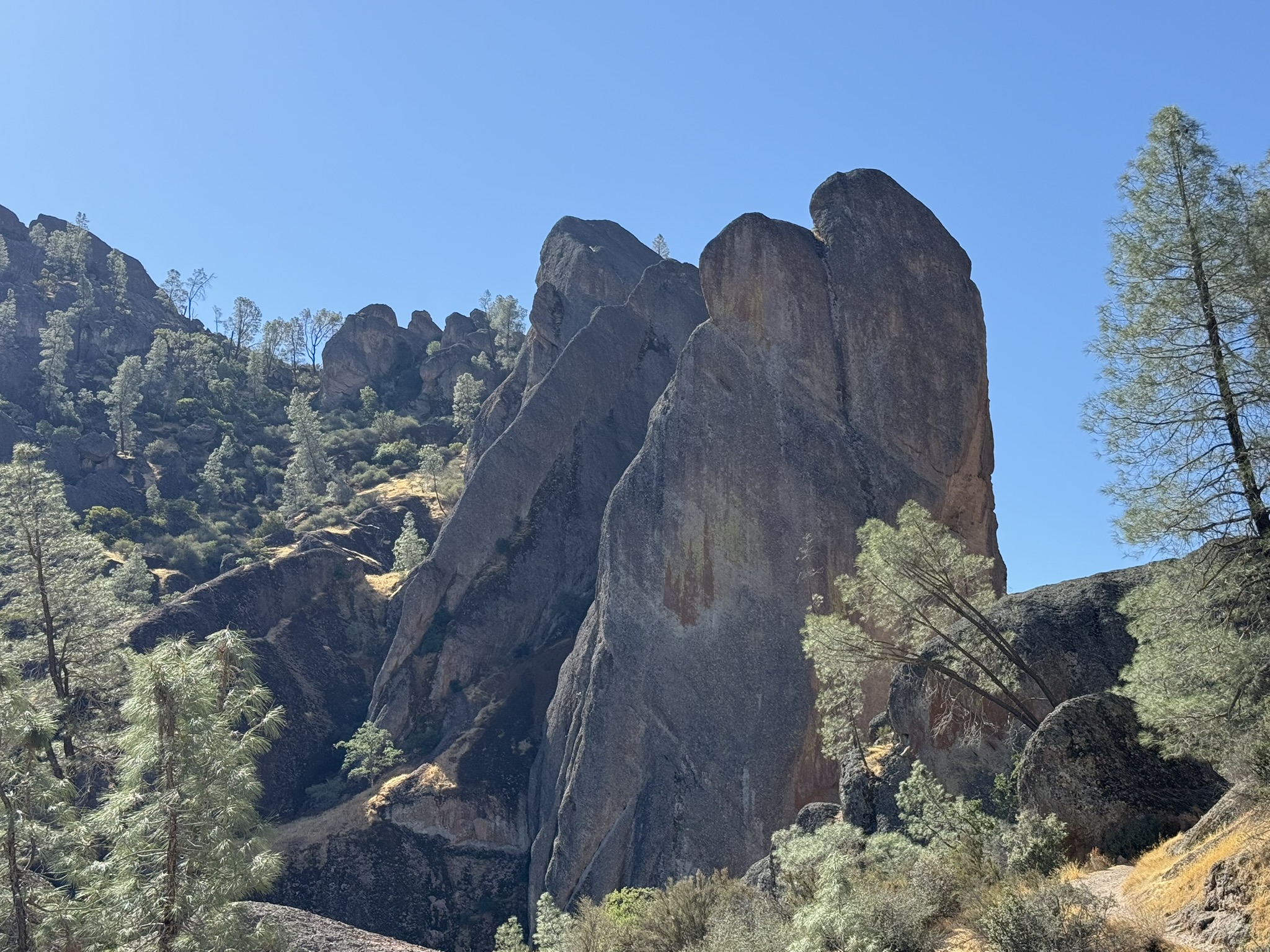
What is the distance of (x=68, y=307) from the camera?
112188 mm

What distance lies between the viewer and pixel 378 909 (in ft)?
152

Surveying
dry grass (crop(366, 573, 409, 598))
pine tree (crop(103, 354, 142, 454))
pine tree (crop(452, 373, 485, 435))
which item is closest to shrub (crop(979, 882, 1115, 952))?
dry grass (crop(366, 573, 409, 598))

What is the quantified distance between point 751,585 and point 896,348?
10.8 meters

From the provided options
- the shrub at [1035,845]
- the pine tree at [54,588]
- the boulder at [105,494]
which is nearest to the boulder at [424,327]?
the boulder at [105,494]

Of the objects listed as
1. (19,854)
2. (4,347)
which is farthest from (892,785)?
(4,347)

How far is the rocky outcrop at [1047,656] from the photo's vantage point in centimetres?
2488

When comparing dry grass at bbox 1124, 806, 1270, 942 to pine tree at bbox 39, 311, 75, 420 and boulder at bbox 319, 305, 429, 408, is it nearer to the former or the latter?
pine tree at bbox 39, 311, 75, 420

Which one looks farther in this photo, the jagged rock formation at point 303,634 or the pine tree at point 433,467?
the pine tree at point 433,467

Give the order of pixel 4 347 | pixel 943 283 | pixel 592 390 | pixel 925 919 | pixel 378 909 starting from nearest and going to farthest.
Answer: pixel 925 919 < pixel 943 283 < pixel 378 909 < pixel 592 390 < pixel 4 347

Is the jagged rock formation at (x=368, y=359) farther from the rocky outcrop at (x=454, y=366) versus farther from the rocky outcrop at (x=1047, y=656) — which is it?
the rocky outcrop at (x=1047, y=656)

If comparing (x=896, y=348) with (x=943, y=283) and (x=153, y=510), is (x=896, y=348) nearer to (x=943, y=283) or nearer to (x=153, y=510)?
(x=943, y=283)

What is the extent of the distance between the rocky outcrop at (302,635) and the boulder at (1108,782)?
135 ft

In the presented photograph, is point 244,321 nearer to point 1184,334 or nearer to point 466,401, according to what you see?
point 466,401

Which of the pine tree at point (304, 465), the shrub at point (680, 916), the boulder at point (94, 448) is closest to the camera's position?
the shrub at point (680, 916)
